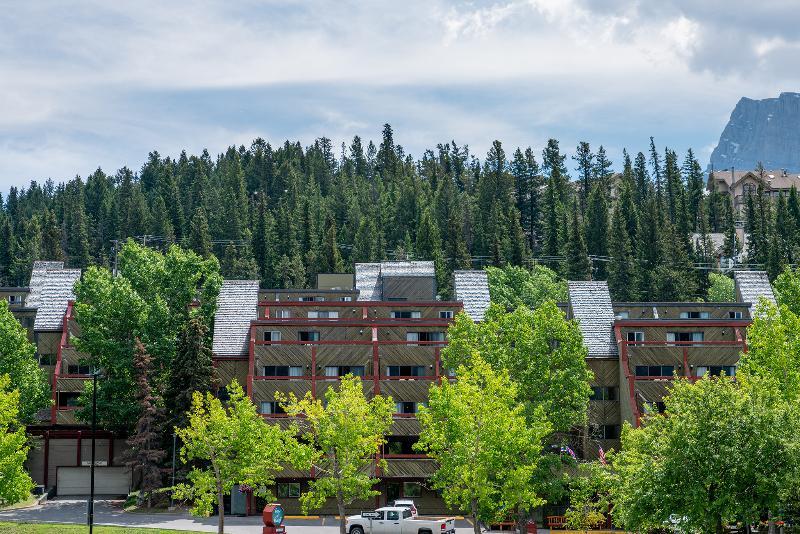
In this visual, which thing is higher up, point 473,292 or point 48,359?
point 473,292

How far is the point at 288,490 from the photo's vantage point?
83.6 metres

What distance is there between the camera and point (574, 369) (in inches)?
2965

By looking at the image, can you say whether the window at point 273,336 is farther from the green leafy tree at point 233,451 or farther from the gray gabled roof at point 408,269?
the gray gabled roof at point 408,269

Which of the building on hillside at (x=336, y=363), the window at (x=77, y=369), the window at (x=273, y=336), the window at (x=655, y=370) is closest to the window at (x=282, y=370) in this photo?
the building on hillside at (x=336, y=363)

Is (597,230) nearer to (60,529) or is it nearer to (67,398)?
(67,398)

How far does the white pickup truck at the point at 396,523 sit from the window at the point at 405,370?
1973 centimetres

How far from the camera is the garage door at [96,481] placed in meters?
88.9

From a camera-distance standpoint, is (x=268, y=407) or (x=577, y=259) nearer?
(x=268, y=407)

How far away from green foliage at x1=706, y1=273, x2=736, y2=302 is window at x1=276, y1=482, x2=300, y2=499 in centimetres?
6814

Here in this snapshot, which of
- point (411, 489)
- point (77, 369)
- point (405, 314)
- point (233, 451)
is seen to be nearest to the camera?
point (233, 451)

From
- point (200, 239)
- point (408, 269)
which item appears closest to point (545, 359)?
point (408, 269)

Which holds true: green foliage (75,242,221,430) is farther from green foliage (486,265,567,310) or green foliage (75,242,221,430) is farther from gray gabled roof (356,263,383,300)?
green foliage (486,265,567,310)

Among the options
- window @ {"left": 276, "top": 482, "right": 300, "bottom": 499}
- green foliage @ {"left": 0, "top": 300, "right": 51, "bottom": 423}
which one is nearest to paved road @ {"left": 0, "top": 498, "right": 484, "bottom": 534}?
window @ {"left": 276, "top": 482, "right": 300, "bottom": 499}

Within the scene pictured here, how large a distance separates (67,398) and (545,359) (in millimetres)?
42773
